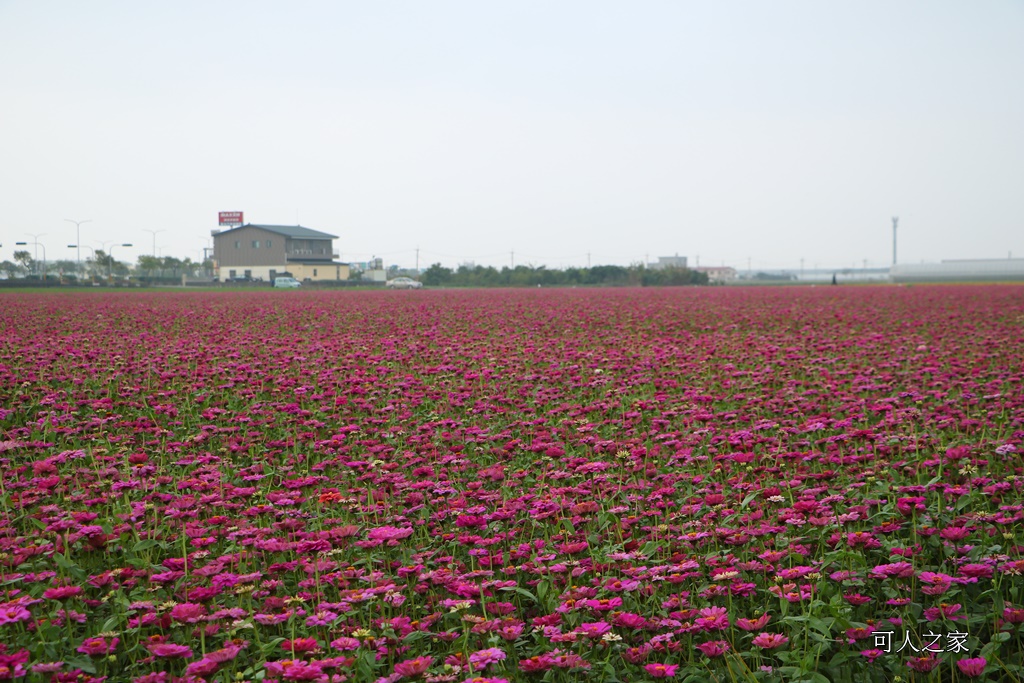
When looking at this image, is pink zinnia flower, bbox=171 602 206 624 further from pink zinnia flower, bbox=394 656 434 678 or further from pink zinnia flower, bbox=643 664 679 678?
pink zinnia flower, bbox=643 664 679 678

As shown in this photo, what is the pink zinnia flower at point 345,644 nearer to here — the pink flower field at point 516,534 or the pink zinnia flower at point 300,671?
the pink flower field at point 516,534

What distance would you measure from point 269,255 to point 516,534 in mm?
81924

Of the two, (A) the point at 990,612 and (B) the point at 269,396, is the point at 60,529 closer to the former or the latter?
(A) the point at 990,612

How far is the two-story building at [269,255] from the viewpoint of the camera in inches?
3187

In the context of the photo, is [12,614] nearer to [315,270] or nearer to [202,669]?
[202,669]

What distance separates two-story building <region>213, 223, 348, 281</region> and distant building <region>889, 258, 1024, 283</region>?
53.7 m

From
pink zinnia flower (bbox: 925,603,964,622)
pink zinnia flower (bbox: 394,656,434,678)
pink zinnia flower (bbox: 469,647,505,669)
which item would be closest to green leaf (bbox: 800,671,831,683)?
pink zinnia flower (bbox: 925,603,964,622)

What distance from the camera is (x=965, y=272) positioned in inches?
2729

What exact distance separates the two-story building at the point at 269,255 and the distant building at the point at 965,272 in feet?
176

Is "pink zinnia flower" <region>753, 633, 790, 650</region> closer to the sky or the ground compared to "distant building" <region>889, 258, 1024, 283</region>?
closer to the ground

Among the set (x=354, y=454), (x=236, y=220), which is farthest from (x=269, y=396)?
(x=236, y=220)

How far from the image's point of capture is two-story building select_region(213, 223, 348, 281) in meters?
80.9

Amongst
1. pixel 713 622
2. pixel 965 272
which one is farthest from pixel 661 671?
pixel 965 272

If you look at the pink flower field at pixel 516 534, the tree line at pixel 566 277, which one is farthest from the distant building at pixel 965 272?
the pink flower field at pixel 516 534
